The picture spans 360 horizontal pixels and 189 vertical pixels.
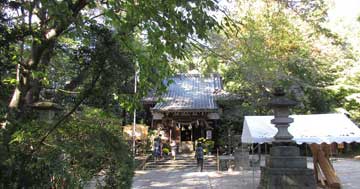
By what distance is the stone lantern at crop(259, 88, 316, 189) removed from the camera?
1048cm

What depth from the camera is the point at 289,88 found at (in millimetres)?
20594

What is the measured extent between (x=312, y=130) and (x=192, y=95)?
1452 centimetres

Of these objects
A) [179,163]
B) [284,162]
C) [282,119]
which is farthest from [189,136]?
[284,162]

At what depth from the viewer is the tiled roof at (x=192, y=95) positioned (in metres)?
23.4

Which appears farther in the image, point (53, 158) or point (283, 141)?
point (283, 141)

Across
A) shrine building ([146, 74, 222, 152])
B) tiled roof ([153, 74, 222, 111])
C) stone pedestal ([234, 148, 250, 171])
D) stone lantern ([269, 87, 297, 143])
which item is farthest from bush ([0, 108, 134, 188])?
shrine building ([146, 74, 222, 152])

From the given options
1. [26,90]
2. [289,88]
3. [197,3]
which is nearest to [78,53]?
[26,90]

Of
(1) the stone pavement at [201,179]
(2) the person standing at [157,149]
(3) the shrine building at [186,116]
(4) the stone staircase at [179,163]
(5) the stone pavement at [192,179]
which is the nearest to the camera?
(1) the stone pavement at [201,179]

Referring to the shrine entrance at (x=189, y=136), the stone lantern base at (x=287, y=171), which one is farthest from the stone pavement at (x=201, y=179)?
the shrine entrance at (x=189, y=136)

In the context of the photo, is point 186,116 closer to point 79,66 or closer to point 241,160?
point 241,160

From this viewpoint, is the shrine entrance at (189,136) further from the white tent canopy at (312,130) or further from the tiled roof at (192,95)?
the white tent canopy at (312,130)

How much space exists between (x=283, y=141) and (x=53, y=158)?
28.2 ft

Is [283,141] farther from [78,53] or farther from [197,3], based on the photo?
[197,3]

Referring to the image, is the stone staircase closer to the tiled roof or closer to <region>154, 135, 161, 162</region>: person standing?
<region>154, 135, 161, 162</region>: person standing
